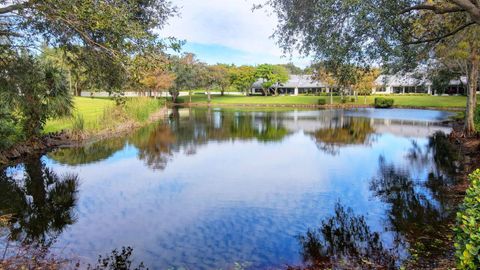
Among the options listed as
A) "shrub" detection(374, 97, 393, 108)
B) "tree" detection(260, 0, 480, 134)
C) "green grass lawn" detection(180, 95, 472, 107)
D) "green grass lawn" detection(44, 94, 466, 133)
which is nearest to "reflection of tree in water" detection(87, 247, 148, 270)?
"green grass lawn" detection(44, 94, 466, 133)

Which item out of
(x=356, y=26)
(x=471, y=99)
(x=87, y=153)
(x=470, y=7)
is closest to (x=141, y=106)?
(x=87, y=153)

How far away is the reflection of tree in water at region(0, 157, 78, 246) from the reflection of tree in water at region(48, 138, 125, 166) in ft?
6.79

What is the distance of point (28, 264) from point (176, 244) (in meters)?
3.20

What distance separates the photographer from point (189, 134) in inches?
1227

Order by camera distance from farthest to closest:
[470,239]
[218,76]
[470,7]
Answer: [218,76], [470,7], [470,239]

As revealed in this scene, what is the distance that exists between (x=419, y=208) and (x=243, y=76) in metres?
81.1

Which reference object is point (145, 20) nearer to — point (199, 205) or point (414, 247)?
point (199, 205)

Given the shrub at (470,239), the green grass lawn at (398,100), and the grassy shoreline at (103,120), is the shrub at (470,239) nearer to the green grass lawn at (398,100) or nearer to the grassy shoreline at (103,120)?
the grassy shoreline at (103,120)

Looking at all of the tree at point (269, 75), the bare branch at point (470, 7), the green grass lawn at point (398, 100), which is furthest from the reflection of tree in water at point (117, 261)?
the tree at point (269, 75)

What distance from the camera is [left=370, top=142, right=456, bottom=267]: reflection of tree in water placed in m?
8.53

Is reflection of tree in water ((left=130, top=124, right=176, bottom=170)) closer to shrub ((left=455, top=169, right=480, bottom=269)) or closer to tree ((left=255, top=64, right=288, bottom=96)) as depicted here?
shrub ((left=455, top=169, right=480, bottom=269))

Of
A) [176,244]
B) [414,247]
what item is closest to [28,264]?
[176,244]

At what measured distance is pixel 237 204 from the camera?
40.6 ft

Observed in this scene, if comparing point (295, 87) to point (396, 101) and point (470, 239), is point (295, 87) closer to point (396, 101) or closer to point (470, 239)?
point (396, 101)
